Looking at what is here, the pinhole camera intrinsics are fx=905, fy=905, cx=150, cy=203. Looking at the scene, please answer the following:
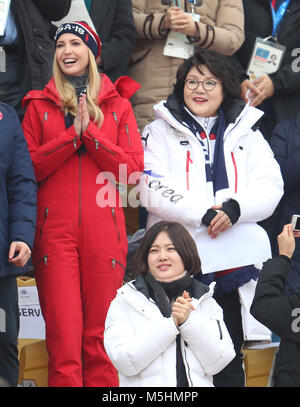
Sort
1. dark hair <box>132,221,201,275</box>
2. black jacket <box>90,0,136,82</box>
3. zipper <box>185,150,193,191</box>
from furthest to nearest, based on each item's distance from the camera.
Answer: black jacket <box>90,0,136,82</box>, zipper <box>185,150,193,191</box>, dark hair <box>132,221,201,275</box>

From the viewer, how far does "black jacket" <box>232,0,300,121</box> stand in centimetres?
611

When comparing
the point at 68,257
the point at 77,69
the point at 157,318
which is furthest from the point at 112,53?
the point at 157,318

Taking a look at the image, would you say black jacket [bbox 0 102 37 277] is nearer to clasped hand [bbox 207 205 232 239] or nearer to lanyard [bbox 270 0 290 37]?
clasped hand [bbox 207 205 232 239]

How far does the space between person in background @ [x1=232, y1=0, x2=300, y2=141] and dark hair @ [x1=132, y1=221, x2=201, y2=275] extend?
1.90 metres

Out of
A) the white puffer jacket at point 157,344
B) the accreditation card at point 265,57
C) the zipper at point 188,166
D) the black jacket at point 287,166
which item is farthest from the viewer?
the accreditation card at point 265,57

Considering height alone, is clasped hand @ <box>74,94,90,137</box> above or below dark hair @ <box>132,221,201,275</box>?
above

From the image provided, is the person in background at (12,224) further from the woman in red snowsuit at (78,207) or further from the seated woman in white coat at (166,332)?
the seated woman in white coat at (166,332)

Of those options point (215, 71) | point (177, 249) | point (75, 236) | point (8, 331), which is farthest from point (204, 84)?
point (8, 331)

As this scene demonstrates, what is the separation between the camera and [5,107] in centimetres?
477

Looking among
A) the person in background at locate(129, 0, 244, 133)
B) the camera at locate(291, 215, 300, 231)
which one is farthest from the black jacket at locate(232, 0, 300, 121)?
the camera at locate(291, 215, 300, 231)

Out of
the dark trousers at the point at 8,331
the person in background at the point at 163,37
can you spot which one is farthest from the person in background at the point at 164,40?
the dark trousers at the point at 8,331

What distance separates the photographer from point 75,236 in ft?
15.7

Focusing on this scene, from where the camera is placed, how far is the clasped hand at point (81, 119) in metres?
4.81

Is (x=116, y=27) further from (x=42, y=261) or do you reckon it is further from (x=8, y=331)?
(x=8, y=331)
